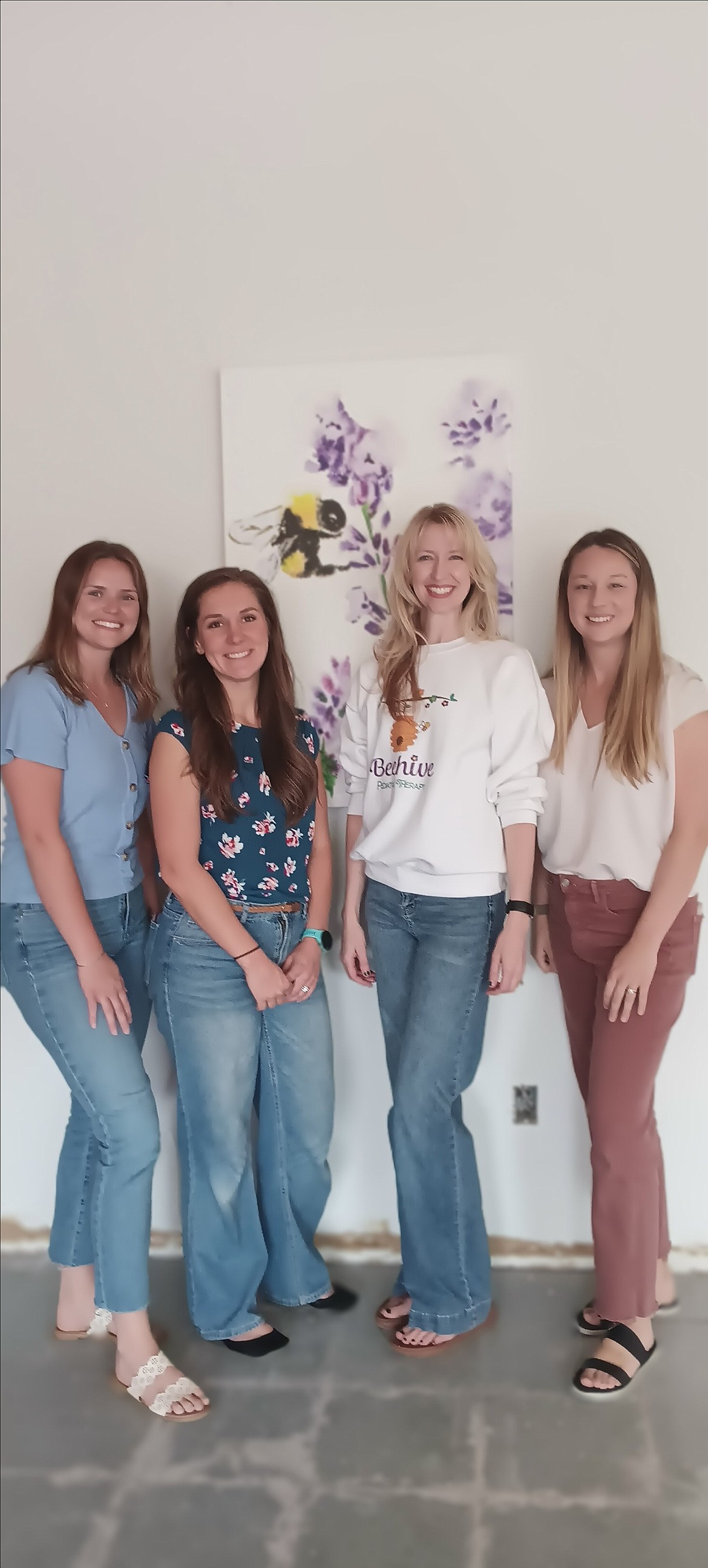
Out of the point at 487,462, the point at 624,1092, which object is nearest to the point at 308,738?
the point at 487,462

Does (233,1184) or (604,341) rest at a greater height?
(604,341)

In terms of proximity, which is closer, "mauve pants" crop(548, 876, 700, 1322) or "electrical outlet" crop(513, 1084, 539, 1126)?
A: "mauve pants" crop(548, 876, 700, 1322)

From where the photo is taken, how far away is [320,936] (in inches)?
85.1

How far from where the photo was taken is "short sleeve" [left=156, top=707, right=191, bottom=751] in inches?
79.4

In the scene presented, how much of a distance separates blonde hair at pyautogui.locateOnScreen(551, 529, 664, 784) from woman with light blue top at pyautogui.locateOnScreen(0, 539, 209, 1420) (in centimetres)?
91

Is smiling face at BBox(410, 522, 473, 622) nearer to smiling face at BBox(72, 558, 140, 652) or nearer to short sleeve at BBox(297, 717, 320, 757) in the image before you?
short sleeve at BBox(297, 717, 320, 757)

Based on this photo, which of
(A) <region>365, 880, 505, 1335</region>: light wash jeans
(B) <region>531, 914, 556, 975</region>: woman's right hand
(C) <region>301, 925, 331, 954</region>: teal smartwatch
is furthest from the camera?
(B) <region>531, 914, 556, 975</region>: woman's right hand

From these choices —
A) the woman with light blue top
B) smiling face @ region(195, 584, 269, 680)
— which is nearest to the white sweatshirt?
smiling face @ region(195, 584, 269, 680)

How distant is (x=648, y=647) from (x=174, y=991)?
121 centimetres

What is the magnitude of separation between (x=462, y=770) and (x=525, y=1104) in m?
0.93

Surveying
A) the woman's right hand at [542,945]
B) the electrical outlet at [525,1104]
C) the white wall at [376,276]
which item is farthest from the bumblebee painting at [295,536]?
the electrical outlet at [525,1104]

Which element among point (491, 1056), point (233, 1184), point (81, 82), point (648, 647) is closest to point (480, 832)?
point (648, 647)

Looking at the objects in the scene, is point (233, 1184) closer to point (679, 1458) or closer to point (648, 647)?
point (679, 1458)

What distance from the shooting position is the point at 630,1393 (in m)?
1.95
